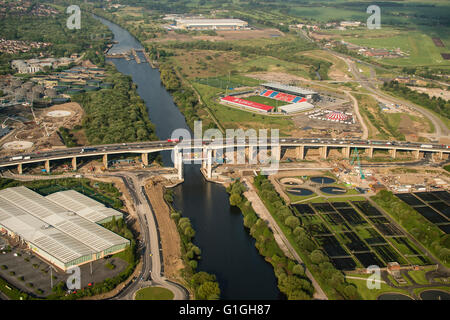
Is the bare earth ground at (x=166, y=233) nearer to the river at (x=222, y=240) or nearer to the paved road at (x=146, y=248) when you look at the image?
the paved road at (x=146, y=248)

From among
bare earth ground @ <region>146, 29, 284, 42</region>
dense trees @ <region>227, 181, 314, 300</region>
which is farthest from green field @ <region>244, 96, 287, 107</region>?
bare earth ground @ <region>146, 29, 284, 42</region>

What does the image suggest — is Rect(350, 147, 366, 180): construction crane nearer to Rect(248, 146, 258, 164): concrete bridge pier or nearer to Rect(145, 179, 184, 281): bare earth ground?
Rect(248, 146, 258, 164): concrete bridge pier

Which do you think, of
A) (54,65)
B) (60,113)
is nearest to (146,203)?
(60,113)

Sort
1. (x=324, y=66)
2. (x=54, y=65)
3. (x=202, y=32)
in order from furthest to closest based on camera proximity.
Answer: (x=202, y=32)
(x=324, y=66)
(x=54, y=65)

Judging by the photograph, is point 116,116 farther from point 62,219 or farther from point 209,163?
point 62,219

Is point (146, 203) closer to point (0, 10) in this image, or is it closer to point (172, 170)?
point (172, 170)
